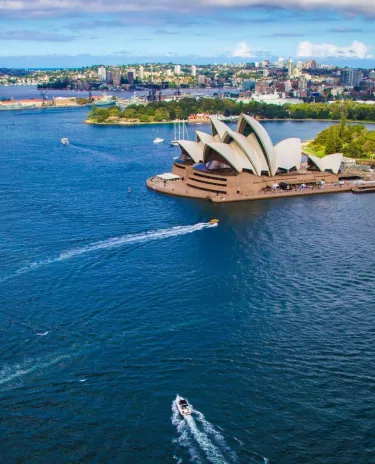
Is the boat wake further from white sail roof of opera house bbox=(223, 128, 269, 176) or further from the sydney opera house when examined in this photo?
white sail roof of opera house bbox=(223, 128, 269, 176)

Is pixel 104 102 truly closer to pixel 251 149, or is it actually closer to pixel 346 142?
pixel 346 142

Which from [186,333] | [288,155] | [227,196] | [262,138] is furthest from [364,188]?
[186,333]

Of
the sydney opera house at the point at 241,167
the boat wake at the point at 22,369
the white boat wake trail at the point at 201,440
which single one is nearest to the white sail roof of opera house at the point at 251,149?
the sydney opera house at the point at 241,167

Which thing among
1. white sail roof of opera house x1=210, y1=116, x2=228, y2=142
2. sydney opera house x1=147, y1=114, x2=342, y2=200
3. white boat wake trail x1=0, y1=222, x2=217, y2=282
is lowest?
white boat wake trail x1=0, y1=222, x2=217, y2=282

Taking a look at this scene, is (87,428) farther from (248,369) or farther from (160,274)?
(160,274)

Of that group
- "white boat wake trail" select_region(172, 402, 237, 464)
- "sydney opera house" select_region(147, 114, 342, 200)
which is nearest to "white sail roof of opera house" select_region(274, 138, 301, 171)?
"sydney opera house" select_region(147, 114, 342, 200)

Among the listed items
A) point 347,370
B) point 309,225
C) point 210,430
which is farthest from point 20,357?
point 309,225
